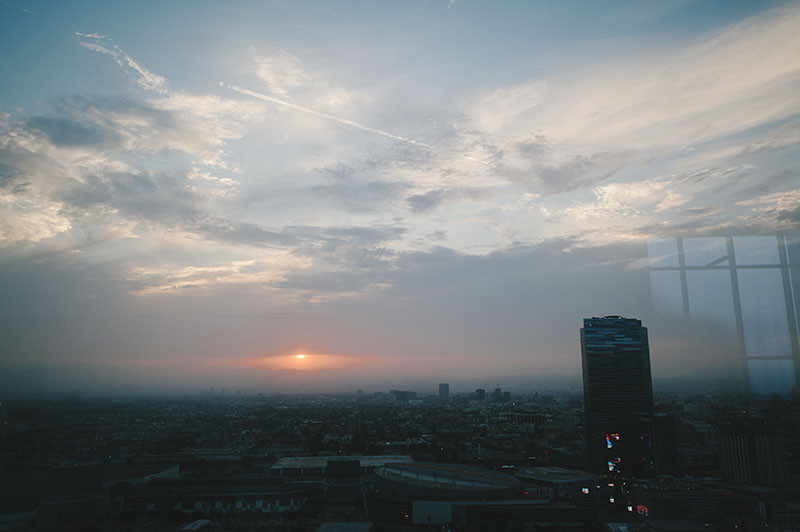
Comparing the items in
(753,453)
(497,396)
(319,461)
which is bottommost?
(319,461)

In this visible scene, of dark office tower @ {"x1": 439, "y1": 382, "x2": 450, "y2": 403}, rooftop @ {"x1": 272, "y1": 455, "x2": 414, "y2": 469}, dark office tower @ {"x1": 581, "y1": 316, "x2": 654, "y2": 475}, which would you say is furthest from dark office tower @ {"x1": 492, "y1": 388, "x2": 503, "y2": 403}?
rooftop @ {"x1": 272, "y1": 455, "x2": 414, "y2": 469}

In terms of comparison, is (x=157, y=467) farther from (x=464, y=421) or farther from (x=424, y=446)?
(x=464, y=421)

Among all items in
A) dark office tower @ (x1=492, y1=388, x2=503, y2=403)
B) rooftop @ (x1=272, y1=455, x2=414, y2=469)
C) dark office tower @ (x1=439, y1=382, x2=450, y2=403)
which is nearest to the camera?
rooftop @ (x1=272, y1=455, x2=414, y2=469)

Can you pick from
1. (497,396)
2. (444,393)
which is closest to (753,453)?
(497,396)

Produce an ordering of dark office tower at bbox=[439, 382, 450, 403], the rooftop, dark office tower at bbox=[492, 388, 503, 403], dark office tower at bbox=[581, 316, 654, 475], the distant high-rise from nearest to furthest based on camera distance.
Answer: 1. the distant high-rise
2. the rooftop
3. dark office tower at bbox=[581, 316, 654, 475]
4. dark office tower at bbox=[492, 388, 503, 403]
5. dark office tower at bbox=[439, 382, 450, 403]

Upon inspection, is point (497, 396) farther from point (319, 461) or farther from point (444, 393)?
point (319, 461)

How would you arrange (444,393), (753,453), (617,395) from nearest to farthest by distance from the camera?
(753,453), (617,395), (444,393)

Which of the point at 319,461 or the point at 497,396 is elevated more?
the point at 497,396

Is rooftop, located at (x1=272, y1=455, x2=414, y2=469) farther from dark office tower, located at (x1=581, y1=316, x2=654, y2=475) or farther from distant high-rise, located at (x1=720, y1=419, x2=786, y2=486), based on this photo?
distant high-rise, located at (x1=720, y1=419, x2=786, y2=486)

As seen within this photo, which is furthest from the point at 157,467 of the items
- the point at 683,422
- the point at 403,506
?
the point at 683,422
